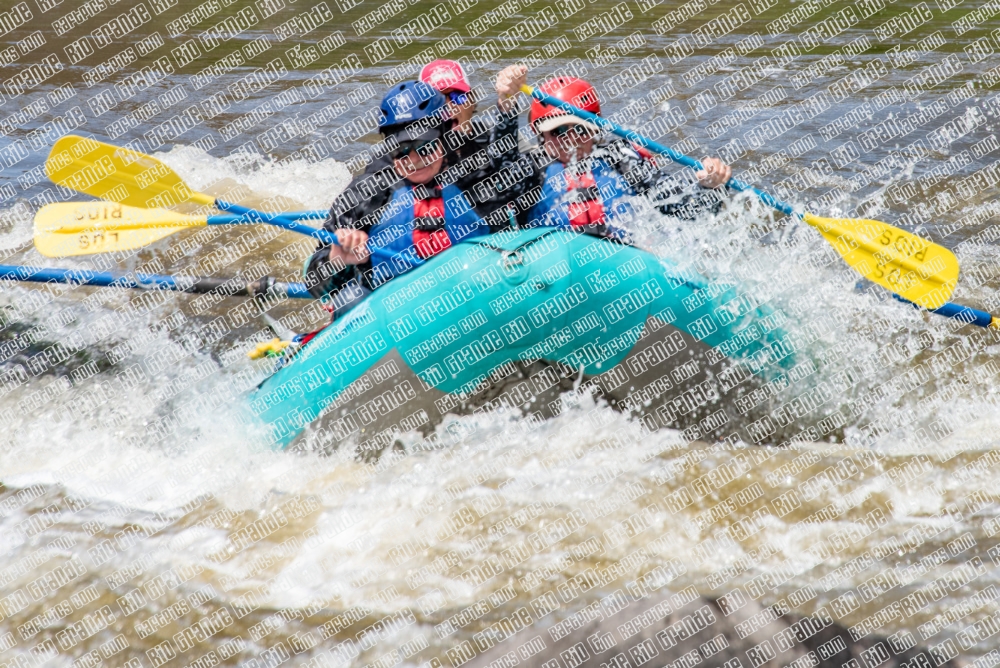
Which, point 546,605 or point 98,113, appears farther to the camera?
point 98,113

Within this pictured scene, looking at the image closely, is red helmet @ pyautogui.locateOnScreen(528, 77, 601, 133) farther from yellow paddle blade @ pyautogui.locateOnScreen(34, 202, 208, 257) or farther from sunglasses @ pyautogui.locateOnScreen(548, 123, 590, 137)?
yellow paddle blade @ pyautogui.locateOnScreen(34, 202, 208, 257)

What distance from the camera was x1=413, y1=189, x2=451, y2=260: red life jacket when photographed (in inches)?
141

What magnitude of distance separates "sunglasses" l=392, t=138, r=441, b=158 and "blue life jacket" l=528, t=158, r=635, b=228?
0.59 metres

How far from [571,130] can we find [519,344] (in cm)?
121

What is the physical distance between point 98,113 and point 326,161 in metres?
2.88

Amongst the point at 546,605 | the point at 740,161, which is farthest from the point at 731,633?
the point at 740,161

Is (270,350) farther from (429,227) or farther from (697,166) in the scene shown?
(697,166)

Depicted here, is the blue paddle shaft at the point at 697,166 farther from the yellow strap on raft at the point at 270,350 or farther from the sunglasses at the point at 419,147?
the yellow strap on raft at the point at 270,350

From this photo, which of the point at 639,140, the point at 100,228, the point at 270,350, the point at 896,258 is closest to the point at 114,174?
the point at 100,228

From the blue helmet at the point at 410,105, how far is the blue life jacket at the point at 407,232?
0.27 metres

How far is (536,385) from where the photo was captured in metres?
3.35

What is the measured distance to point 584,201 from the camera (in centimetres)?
384

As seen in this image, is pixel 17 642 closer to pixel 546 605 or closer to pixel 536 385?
pixel 546 605

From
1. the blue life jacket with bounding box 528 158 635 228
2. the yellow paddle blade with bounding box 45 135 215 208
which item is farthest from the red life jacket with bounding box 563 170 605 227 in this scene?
the yellow paddle blade with bounding box 45 135 215 208
